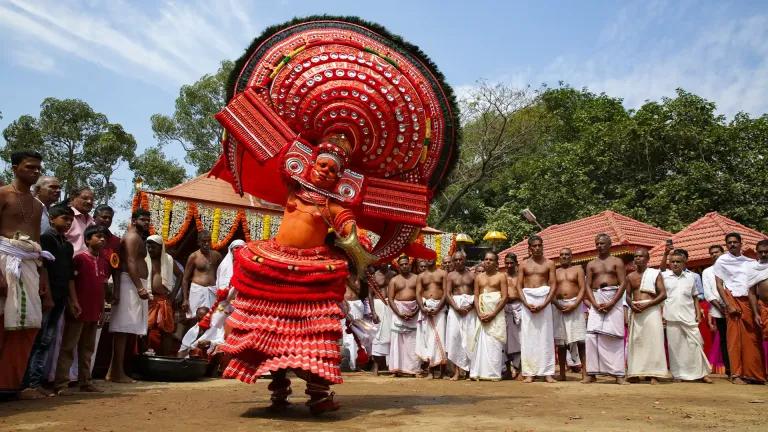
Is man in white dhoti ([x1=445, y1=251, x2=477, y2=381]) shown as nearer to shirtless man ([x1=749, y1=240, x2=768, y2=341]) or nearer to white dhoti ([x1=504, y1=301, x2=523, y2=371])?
white dhoti ([x1=504, y1=301, x2=523, y2=371])

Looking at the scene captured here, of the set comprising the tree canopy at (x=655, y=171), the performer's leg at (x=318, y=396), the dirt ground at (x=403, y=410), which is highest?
the tree canopy at (x=655, y=171)

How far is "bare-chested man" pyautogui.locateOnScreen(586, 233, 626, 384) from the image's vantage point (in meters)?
9.40

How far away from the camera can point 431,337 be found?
1073cm

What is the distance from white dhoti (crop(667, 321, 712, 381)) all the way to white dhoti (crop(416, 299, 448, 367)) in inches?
131

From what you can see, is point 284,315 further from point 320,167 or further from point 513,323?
point 513,323

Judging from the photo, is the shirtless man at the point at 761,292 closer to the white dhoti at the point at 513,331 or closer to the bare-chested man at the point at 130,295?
the white dhoti at the point at 513,331

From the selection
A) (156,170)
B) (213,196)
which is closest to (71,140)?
(156,170)

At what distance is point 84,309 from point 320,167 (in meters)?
3.29

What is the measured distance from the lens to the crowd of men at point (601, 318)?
31.0ft

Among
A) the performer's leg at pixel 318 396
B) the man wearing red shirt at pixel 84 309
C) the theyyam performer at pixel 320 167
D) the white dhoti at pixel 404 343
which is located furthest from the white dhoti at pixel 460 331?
the performer's leg at pixel 318 396

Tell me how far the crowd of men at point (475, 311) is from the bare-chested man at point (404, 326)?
18mm

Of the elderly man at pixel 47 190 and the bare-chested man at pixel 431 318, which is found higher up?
the elderly man at pixel 47 190

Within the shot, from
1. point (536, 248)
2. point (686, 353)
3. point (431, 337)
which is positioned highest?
point (536, 248)

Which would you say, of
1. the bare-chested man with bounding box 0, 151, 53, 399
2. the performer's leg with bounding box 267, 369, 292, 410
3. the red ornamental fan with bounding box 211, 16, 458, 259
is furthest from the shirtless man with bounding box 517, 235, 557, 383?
the bare-chested man with bounding box 0, 151, 53, 399
